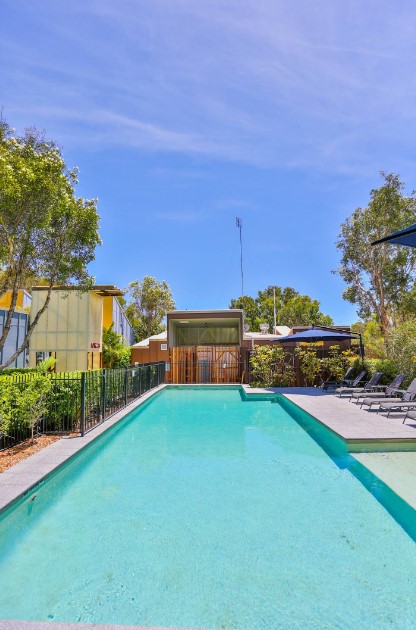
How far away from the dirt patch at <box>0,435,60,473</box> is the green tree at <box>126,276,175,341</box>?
3039 cm

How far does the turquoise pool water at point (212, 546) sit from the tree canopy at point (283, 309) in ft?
120

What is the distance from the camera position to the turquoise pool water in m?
2.80

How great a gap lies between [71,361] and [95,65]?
1190 cm

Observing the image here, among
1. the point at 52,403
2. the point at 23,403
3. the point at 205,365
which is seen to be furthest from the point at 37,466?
the point at 205,365

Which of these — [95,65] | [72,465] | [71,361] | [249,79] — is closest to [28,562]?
[72,465]

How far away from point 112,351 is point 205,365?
5.06m

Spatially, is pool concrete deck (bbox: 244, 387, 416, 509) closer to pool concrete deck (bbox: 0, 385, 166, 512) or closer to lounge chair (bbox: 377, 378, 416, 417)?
lounge chair (bbox: 377, 378, 416, 417)

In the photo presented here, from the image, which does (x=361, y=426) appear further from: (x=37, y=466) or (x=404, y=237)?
(x=37, y=466)

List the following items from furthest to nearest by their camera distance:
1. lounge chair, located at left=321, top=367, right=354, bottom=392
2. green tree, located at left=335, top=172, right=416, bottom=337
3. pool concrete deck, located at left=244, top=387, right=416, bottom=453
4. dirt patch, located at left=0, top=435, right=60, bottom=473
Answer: green tree, located at left=335, top=172, right=416, bottom=337 → lounge chair, located at left=321, top=367, right=354, bottom=392 → pool concrete deck, located at left=244, top=387, right=416, bottom=453 → dirt patch, located at left=0, top=435, right=60, bottom=473

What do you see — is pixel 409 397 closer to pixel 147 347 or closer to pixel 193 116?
pixel 193 116

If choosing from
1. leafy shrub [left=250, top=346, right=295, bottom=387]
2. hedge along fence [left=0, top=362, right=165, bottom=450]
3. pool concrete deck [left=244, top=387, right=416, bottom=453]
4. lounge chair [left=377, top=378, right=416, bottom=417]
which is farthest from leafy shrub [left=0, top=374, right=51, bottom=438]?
leafy shrub [left=250, top=346, right=295, bottom=387]

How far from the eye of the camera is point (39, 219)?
350 inches

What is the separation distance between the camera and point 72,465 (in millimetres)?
6156

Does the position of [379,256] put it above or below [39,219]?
above
